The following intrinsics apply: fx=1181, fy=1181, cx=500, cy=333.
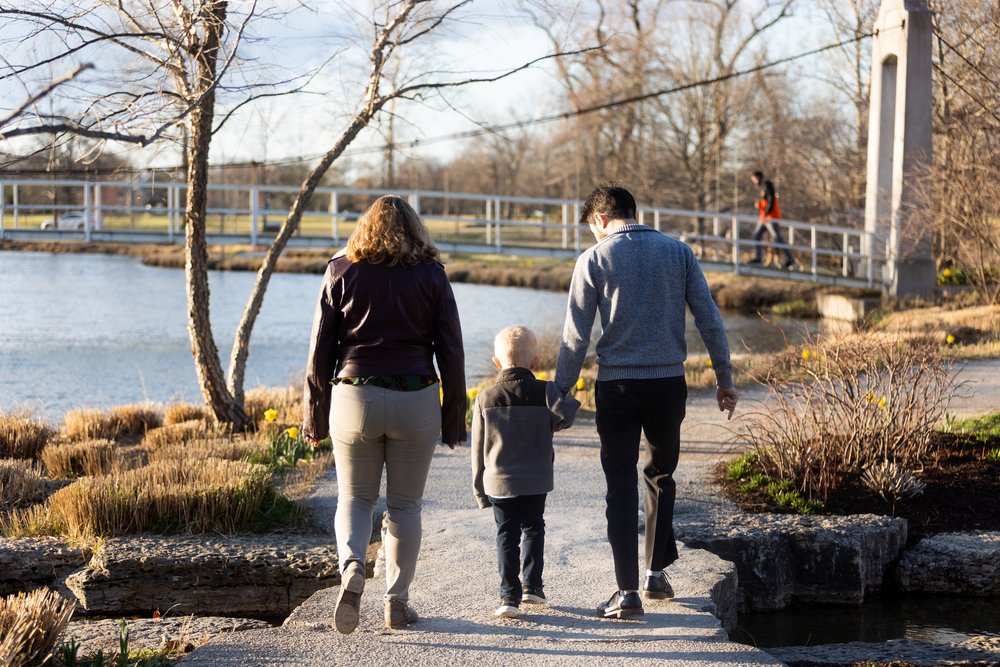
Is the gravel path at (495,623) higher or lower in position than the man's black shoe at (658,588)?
lower

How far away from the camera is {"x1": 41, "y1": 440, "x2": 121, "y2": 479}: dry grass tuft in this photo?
32.2 feet

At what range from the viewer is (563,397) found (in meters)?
4.95

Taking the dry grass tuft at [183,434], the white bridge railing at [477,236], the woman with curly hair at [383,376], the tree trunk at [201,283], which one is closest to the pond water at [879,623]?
the woman with curly hair at [383,376]

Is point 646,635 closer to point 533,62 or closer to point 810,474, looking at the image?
point 810,474

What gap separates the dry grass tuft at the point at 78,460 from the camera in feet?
32.2

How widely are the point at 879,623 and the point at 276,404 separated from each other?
8392mm

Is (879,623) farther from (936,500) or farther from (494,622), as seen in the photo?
(494,622)

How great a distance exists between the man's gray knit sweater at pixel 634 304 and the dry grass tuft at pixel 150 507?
3.17 metres

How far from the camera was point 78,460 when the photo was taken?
10086 millimetres

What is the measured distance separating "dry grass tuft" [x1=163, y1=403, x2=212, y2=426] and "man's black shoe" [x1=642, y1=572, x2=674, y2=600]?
8114 mm

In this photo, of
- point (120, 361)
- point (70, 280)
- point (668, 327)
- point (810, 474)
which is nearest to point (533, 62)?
point (810, 474)

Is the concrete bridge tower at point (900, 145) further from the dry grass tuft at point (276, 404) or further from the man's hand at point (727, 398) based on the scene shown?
the man's hand at point (727, 398)

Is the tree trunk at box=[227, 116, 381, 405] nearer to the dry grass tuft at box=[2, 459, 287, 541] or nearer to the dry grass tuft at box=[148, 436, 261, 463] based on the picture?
the dry grass tuft at box=[148, 436, 261, 463]

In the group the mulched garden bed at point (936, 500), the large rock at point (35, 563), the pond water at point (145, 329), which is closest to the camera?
the large rock at point (35, 563)
